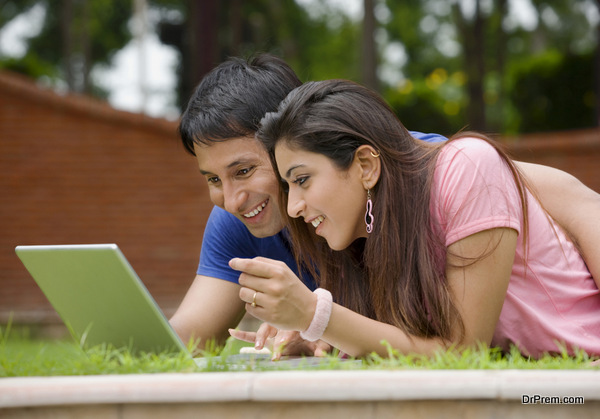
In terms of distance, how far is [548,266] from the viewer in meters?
2.68

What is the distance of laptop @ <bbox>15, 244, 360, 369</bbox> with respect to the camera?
2.32 m

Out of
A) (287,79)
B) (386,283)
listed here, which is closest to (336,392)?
(386,283)

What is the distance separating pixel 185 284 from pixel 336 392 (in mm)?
7113

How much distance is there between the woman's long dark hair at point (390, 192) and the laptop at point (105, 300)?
1.11ft

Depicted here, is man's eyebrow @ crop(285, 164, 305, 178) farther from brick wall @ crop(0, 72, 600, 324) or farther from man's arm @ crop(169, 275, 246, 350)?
brick wall @ crop(0, 72, 600, 324)

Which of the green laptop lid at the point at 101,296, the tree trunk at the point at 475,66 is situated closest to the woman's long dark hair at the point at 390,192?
the green laptop lid at the point at 101,296

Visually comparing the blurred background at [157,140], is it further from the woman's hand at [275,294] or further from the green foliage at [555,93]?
the woman's hand at [275,294]

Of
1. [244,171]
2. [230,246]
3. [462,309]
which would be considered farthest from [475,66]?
[462,309]

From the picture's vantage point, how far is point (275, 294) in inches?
90.0

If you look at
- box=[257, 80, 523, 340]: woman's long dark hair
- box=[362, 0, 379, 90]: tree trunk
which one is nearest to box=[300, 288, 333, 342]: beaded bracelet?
box=[257, 80, 523, 340]: woman's long dark hair

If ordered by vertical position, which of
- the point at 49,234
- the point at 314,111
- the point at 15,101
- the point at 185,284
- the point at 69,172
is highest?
the point at 314,111

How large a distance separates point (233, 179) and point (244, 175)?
5 cm

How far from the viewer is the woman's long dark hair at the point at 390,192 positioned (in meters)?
2.50

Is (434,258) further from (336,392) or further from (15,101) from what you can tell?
(15,101)
